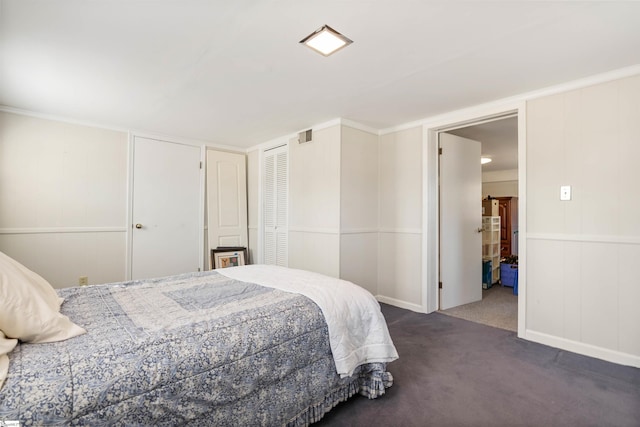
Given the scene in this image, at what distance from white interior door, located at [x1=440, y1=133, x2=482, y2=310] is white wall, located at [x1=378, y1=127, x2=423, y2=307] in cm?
29

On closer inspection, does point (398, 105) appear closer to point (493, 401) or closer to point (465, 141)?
point (465, 141)

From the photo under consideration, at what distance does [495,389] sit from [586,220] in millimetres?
1542

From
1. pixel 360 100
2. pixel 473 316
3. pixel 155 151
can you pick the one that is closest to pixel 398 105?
pixel 360 100

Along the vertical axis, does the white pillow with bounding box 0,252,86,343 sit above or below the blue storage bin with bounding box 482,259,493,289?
above

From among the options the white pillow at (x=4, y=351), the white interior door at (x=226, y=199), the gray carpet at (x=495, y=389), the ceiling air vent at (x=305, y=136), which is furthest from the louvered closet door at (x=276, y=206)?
the white pillow at (x=4, y=351)

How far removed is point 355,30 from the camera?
1795 millimetres

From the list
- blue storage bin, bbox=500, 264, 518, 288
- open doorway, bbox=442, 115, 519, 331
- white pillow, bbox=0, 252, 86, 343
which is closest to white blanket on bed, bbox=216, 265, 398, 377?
white pillow, bbox=0, 252, 86, 343

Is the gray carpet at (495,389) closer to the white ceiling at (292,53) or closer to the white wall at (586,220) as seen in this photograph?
the white wall at (586,220)

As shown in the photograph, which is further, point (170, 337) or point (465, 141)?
point (465, 141)

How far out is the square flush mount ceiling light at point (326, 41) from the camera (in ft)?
5.84

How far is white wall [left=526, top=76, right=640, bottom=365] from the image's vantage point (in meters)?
2.24

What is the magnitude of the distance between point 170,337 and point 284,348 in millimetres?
502

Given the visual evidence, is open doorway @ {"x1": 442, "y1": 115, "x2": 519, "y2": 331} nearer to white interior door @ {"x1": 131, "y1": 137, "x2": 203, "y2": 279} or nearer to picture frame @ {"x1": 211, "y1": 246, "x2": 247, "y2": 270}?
picture frame @ {"x1": 211, "y1": 246, "x2": 247, "y2": 270}

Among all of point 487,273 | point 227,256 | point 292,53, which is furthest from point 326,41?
point 487,273
